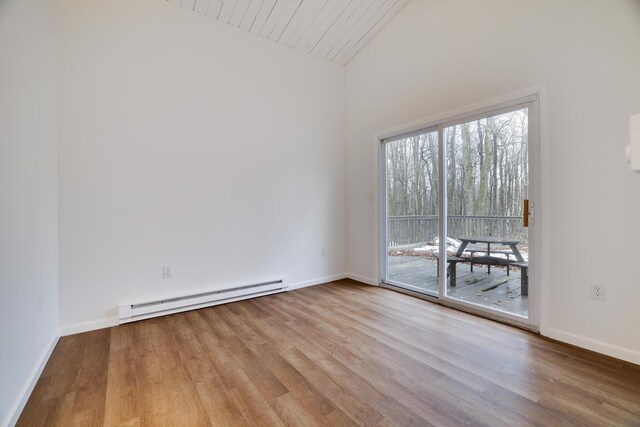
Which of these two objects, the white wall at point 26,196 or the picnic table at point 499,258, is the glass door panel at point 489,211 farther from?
the white wall at point 26,196

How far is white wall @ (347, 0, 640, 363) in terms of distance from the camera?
6.28ft

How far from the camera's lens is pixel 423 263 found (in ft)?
11.8

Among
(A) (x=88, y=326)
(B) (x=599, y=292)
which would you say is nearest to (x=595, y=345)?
(B) (x=599, y=292)

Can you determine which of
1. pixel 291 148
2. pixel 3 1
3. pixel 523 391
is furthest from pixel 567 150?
pixel 3 1

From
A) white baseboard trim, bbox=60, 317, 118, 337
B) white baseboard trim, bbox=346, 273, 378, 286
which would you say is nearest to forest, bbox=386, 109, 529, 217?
white baseboard trim, bbox=346, 273, 378, 286

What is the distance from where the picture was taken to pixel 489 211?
9.08 ft

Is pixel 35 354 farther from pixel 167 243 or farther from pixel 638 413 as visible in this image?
pixel 638 413

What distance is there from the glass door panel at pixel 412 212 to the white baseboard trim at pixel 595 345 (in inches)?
45.3

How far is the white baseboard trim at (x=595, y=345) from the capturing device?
74.2 inches

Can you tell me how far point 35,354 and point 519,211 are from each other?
3.79m

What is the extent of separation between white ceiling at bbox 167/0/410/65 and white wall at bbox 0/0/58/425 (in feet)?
5.08

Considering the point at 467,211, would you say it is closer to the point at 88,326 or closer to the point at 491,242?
the point at 491,242

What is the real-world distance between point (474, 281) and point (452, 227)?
0.64 m

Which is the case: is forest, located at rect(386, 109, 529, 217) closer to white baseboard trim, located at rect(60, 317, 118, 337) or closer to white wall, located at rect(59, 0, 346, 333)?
white wall, located at rect(59, 0, 346, 333)
